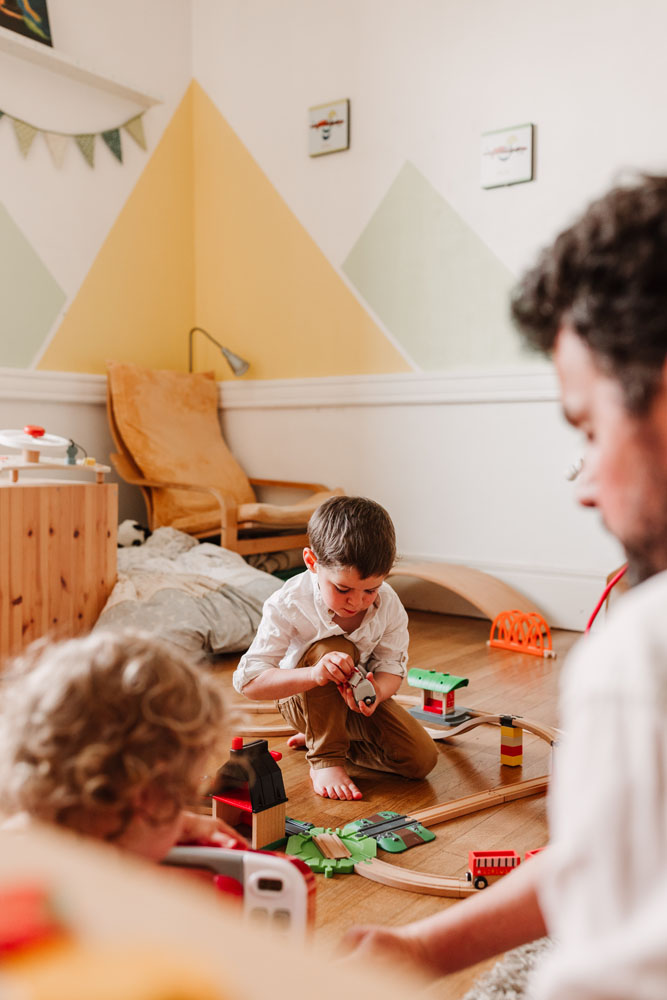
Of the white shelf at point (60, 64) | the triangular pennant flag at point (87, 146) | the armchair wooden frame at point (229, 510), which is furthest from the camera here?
the triangular pennant flag at point (87, 146)

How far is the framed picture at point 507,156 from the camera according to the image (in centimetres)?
318

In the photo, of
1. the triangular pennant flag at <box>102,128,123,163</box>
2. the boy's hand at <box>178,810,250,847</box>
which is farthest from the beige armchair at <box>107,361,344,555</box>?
the boy's hand at <box>178,810,250,847</box>

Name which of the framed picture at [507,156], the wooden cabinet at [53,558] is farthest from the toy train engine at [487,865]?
the framed picture at [507,156]

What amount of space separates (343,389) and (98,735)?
10.2 feet

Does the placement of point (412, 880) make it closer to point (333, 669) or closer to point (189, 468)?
point (333, 669)

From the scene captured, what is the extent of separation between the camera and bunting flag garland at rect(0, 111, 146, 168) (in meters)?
3.49

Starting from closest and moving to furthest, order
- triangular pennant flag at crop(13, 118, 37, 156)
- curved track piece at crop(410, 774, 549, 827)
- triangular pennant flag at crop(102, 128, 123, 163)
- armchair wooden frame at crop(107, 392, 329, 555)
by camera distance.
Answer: curved track piece at crop(410, 774, 549, 827)
armchair wooden frame at crop(107, 392, 329, 555)
triangular pennant flag at crop(13, 118, 37, 156)
triangular pennant flag at crop(102, 128, 123, 163)

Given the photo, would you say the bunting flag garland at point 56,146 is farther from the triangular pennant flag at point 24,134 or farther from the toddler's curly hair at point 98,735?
the toddler's curly hair at point 98,735

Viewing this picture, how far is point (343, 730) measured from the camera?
67.8 inches

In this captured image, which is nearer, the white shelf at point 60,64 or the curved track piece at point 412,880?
the curved track piece at point 412,880

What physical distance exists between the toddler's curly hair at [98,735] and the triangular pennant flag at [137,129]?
3715mm

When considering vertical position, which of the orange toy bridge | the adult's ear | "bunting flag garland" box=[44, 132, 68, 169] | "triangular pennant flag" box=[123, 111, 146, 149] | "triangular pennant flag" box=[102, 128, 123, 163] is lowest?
the orange toy bridge

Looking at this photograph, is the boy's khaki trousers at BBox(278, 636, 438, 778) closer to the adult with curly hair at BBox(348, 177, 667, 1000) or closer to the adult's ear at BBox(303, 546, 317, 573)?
the adult's ear at BBox(303, 546, 317, 573)

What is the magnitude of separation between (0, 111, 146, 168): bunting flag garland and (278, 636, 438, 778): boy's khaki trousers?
9.11 ft
